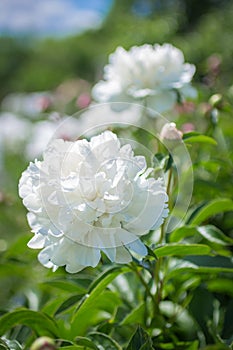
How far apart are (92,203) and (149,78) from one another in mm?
538

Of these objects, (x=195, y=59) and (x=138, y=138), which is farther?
(x=195, y=59)

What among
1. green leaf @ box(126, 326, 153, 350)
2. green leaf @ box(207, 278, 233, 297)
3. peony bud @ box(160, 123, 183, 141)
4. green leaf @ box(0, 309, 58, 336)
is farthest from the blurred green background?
green leaf @ box(126, 326, 153, 350)

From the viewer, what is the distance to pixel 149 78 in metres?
1.22

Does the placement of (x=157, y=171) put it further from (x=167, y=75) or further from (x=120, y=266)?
(x=167, y=75)

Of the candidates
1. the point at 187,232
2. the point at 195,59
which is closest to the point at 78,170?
the point at 187,232

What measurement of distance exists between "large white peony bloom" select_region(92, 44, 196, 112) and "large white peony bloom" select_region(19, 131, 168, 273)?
450mm

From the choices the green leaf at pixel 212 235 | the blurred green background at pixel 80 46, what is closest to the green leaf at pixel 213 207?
the green leaf at pixel 212 235

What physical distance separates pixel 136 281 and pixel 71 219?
355 millimetres

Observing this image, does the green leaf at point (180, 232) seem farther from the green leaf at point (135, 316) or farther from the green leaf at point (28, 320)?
the green leaf at point (28, 320)

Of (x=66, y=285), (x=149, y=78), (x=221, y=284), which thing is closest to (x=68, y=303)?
(x=66, y=285)

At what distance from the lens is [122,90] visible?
1.24m

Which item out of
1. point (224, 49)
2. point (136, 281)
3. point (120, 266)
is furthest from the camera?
point (224, 49)

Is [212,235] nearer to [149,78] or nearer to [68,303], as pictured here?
[68,303]

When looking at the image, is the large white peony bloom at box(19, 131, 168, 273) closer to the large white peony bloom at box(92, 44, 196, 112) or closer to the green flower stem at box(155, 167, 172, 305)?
the green flower stem at box(155, 167, 172, 305)
